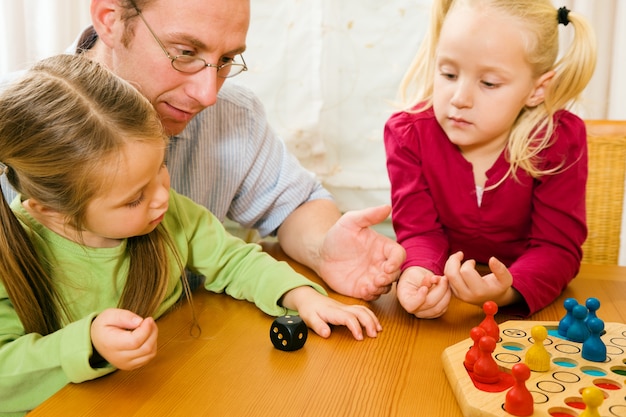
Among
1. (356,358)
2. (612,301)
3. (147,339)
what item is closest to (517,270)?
(612,301)

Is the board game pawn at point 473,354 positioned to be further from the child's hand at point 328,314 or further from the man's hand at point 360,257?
the man's hand at point 360,257

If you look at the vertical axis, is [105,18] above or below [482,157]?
above

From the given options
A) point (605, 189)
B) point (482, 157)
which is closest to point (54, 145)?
point (482, 157)

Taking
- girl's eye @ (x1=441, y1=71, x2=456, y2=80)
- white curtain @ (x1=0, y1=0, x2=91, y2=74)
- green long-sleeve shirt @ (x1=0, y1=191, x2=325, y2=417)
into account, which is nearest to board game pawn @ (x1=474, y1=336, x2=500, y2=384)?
green long-sleeve shirt @ (x1=0, y1=191, x2=325, y2=417)

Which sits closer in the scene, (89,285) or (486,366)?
(486,366)

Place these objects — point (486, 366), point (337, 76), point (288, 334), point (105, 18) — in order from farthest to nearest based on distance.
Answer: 1. point (337, 76)
2. point (105, 18)
3. point (288, 334)
4. point (486, 366)

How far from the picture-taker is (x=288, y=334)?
96 centimetres

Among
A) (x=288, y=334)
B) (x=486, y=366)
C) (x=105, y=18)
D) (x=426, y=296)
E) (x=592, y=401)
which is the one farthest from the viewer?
(x=105, y=18)

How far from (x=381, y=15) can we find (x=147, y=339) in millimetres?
1410

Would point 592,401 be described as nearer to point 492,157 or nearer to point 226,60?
point 492,157

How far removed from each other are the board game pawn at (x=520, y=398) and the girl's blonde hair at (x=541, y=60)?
2.03 ft

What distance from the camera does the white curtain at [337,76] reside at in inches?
79.0

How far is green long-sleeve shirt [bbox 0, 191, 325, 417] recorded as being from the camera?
87cm

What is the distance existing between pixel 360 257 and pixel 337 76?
940mm
